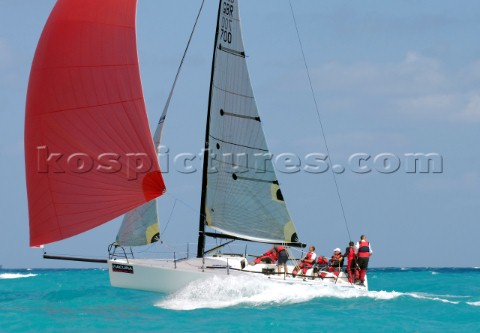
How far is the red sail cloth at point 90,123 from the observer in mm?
19328

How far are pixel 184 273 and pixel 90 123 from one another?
15.4 feet

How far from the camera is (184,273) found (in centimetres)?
2048

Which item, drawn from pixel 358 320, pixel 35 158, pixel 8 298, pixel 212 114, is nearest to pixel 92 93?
pixel 35 158

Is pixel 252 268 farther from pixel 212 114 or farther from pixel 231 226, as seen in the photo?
pixel 212 114

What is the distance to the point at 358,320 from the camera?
62.2 feet

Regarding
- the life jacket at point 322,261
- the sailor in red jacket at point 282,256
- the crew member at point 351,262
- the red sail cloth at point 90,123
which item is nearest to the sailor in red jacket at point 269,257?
the sailor in red jacket at point 282,256

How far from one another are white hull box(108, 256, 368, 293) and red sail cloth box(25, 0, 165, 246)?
230cm

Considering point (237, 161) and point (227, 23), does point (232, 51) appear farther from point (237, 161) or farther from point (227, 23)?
point (237, 161)

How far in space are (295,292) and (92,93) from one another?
7.80m

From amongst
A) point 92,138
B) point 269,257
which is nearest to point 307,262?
point 269,257

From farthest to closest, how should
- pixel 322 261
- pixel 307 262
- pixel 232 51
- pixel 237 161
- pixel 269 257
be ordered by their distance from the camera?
pixel 232 51, pixel 237 161, pixel 322 261, pixel 269 257, pixel 307 262

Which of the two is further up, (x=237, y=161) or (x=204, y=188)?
(x=237, y=161)

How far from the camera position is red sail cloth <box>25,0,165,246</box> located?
19328 millimetres

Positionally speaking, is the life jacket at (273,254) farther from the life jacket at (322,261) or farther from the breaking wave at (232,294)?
the breaking wave at (232,294)
